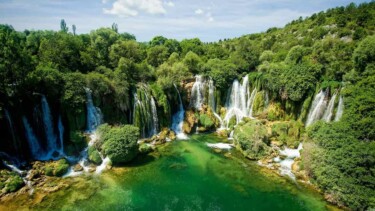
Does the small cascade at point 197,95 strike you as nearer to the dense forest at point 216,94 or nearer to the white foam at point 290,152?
the dense forest at point 216,94

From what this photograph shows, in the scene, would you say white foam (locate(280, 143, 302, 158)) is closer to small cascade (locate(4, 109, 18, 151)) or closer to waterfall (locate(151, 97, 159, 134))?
waterfall (locate(151, 97, 159, 134))

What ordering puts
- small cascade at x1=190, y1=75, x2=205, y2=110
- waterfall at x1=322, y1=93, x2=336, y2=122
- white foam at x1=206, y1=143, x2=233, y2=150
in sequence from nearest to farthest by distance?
waterfall at x1=322, y1=93, x2=336, y2=122 → white foam at x1=206, y1=143, x2=233, y2=150 → small cascade at x1=190, y1=75, x2=205, y2=110

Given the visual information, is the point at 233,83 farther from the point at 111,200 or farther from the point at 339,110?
the point at 111,200

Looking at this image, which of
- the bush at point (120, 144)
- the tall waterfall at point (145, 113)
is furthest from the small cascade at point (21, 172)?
the tall waterfall at point (145, 113)

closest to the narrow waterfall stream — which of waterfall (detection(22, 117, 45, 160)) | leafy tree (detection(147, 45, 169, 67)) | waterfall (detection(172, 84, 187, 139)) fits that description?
waterfall (detection(22, 117, 45, 160))

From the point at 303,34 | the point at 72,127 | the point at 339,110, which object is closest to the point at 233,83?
the point at 339,110

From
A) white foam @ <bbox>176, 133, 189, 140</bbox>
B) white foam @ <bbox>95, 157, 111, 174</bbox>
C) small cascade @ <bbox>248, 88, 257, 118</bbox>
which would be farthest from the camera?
small cascade @ <bbox>248, 88, 257, 118</bbox>

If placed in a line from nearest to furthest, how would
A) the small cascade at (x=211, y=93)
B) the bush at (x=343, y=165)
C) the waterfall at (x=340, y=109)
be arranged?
the bush at (x=343, y=165), the waterfall at (x=340, y=109), the small cascade at (x=211, y=93)
